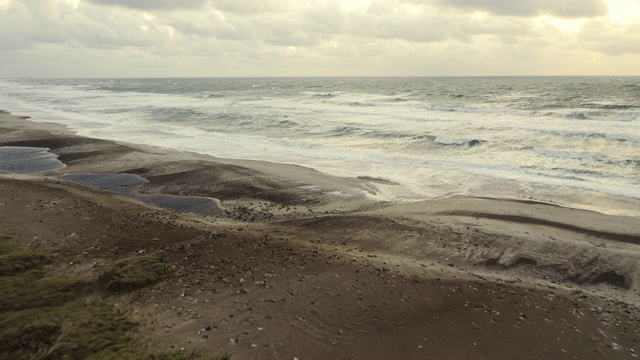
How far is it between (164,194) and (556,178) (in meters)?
17.2

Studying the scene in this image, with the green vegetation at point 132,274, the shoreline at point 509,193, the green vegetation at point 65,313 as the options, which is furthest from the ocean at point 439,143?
the green vegetation at point 65,313

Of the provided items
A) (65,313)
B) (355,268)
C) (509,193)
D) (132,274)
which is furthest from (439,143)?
(65,313)

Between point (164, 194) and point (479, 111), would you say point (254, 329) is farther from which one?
point (479, 111)

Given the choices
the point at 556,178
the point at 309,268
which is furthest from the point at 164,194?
the point at 556,178

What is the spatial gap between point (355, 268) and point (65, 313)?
5.89 meters

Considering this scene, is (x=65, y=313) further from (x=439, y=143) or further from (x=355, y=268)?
(x=439, y=143)

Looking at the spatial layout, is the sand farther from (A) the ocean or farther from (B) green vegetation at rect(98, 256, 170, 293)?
(A) the ocean

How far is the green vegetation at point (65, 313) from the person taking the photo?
6.80m

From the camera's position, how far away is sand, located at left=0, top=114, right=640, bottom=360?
7711 millimetres

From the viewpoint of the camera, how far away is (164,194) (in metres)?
17.4

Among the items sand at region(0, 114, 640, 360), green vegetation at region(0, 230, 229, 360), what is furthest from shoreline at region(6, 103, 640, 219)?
green vegetation at region(0, 230, 229, 360)

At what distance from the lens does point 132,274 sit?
30.7 feet

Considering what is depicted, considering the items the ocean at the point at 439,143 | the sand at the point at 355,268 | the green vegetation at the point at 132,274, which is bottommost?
the ocean at the point at 439,143

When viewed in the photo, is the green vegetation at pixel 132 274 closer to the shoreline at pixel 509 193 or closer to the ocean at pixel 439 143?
the shoreline at pixel 509 193
